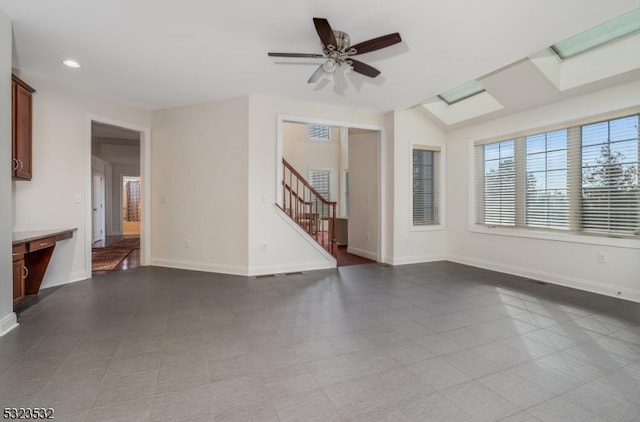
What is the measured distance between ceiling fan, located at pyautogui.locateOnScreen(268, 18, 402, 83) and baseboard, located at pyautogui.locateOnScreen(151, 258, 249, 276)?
9.96 feet

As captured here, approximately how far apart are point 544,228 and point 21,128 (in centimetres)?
689

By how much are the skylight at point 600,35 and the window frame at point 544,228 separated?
2.74ft

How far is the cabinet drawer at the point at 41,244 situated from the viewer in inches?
119

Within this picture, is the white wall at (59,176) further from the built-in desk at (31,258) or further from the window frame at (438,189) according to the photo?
the window frame at (438,189)

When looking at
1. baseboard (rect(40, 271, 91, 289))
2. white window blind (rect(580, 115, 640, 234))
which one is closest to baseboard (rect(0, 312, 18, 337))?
baseboard (rect(40, 271, 91, 289))

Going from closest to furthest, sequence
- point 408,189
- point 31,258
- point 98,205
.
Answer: point 31,258 < point 408,189 < point 98,205

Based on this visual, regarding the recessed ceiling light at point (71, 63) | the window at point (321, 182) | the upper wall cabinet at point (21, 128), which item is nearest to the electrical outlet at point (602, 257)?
the recessed ceiling light at point (71, 63)

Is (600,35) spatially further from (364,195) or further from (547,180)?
(364,195)

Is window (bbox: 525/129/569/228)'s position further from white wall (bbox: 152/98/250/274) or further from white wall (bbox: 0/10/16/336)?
white wall (bbox: 0/10/16/336)

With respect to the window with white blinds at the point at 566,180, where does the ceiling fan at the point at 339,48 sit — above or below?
above

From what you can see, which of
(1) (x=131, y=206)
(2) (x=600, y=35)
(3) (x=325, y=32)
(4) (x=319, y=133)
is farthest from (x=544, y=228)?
(1) (x=131, y=206)

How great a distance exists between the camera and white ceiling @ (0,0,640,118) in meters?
2.46

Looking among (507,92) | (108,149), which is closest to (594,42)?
(507,92)

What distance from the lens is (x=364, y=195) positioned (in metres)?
6.12
